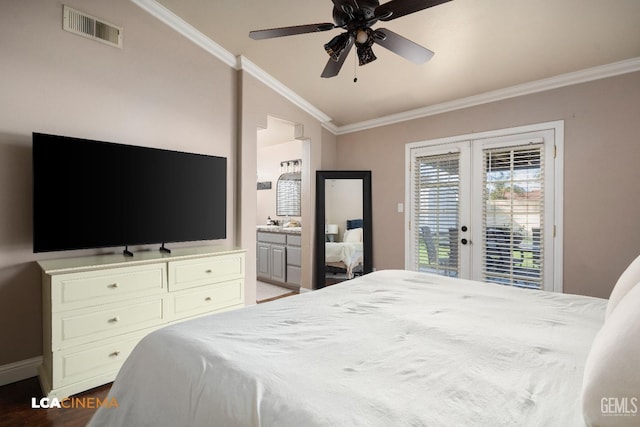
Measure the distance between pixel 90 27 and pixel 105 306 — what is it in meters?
2.18

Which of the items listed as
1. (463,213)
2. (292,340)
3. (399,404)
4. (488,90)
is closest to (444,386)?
(399,404)

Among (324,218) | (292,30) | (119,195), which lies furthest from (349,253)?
(292,30)

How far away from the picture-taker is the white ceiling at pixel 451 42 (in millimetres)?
2451

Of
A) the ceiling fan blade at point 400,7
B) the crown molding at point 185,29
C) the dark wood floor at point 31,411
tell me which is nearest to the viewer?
the ceiling fan blade at point 400,7

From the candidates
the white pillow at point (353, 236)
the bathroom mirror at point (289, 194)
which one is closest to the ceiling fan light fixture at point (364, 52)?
the white pillow at point (353, 236)

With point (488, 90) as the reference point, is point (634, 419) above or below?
below

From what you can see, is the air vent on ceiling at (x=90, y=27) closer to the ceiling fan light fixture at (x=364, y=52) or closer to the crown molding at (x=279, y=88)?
the crown molding at (x=279, y=88)

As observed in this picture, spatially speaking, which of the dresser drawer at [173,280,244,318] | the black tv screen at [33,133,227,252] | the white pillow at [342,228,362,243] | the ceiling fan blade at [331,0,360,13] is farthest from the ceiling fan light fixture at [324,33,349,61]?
the white pillow at [342,228,362,243]

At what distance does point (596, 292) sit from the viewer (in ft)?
9.73

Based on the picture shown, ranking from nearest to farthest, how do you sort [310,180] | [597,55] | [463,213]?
[597,55]
[463,213]
[310,180]

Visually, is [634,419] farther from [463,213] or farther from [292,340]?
[463,213]

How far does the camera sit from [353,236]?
4547 millimetres

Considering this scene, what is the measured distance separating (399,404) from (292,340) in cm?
49

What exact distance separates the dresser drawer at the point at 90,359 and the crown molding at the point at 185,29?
2.75 metres
